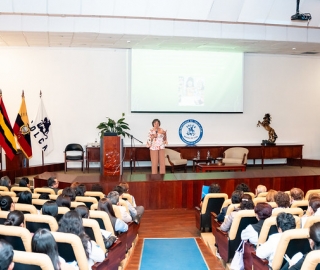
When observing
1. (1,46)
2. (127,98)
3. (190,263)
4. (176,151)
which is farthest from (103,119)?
(190,263)

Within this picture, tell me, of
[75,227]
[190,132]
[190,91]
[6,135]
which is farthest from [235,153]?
[75,227]

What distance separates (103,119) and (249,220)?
292 inches

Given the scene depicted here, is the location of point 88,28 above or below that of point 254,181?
above

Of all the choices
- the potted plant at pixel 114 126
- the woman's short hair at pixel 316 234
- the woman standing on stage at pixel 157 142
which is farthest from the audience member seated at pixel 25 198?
the potted plant at pixel 114 126

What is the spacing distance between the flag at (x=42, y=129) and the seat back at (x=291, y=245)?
26.6ft

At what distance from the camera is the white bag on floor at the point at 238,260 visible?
13.4 ft

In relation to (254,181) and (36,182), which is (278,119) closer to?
(254,181)

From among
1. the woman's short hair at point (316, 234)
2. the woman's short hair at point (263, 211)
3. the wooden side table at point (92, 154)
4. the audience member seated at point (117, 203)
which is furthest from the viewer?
the wooden side table at point (92, 154)

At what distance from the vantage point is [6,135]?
8.23 meters

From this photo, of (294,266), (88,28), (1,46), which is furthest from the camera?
(1,46)

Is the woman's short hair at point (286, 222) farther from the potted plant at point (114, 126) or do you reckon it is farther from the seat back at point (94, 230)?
the potted plant at point (114, 126)

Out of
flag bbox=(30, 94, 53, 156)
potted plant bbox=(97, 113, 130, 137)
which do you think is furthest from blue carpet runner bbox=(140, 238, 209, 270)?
flag bbox=(30, 94, 53, 156)

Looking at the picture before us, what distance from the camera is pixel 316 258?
91.6 inches

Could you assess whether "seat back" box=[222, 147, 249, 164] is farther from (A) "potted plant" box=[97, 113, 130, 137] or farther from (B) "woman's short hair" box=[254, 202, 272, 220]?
(B) "woman's short hair" box=[254, 202, 272, 220]
